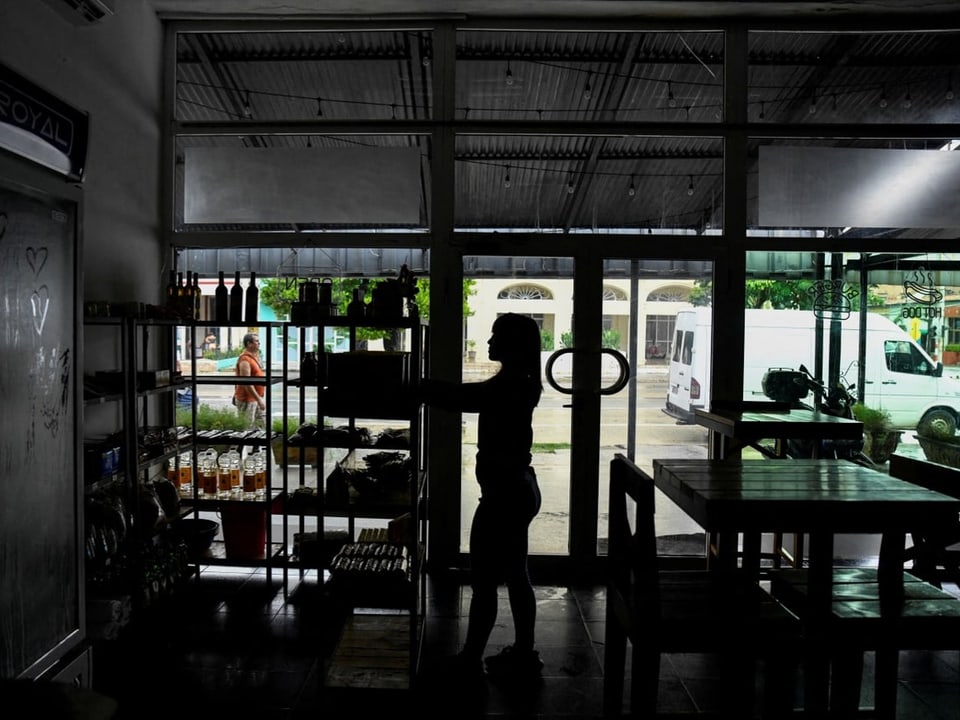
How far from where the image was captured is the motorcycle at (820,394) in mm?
4363

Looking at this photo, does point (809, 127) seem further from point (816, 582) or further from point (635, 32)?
point (816, 582)

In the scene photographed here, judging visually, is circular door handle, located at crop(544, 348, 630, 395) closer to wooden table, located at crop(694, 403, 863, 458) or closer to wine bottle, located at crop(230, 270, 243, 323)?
wooden table, located at crop(694, 403, 863, 458)

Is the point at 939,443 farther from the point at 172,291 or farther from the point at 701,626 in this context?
the point at 172,291

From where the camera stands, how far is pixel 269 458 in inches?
160

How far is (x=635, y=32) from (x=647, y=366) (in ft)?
7.27

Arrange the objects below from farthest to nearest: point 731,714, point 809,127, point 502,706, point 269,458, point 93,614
Result: point 809,127, point 269,458, point 93,614, point 502,706, point 731,714

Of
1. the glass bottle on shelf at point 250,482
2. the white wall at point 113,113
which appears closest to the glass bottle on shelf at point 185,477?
the glass bottle on shelf at point 250,482

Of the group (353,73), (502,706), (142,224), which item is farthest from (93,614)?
(353,73)

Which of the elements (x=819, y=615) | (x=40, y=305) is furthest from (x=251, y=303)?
(x=819, y=615)

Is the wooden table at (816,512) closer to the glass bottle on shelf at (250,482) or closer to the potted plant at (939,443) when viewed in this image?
the potted plant at (939,443)

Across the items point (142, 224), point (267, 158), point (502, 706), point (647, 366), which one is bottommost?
point (502, 706)

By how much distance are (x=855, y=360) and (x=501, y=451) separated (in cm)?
288

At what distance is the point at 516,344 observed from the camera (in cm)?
289

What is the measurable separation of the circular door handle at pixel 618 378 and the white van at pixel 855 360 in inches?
18.1
